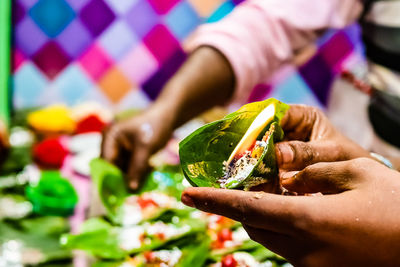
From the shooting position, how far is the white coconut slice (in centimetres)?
61

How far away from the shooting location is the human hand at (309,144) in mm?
636

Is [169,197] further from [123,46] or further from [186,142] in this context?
[123,46]

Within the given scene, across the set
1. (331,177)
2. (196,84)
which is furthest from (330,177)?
(196,84)

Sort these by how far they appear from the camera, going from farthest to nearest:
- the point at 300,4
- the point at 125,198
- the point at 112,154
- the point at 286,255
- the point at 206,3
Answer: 1. the point at 206,3
2. the point at 300,4
3. the point at 112,154
4. the point at 125,198
5. the point at 286,255

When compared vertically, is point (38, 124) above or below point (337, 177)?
above

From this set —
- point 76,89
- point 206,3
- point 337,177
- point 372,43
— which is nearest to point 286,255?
point 337,177

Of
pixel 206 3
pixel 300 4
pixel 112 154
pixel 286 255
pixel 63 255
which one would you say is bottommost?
pixel 286 255

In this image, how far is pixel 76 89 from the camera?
Answer: 2068mm

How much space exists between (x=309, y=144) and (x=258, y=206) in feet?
0.60

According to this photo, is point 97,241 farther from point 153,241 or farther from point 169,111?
point 169,111

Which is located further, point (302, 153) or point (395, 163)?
point (395, 163)

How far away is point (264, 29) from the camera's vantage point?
53.4 inches

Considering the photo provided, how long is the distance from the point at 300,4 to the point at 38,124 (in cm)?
107

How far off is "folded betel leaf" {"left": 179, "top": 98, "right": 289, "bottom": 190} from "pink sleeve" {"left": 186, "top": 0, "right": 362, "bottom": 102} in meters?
0.72
